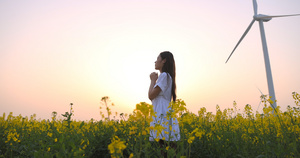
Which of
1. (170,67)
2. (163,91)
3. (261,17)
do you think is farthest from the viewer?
(261,17)

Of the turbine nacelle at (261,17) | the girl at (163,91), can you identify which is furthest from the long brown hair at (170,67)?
the turbine nacelle at (261,17)

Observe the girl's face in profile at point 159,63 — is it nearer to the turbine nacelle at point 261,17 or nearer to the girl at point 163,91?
the girl at point 163,91

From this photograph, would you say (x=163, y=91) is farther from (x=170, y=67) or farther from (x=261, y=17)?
(x=261, y=17)

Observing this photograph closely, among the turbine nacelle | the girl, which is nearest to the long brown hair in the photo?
the girl

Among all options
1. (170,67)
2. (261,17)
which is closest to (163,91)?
(170,67)

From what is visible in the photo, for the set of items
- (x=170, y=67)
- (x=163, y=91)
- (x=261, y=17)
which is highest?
(x=261, y=17)

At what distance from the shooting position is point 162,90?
3584 millimetres

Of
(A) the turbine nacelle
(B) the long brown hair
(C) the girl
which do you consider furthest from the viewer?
(A) the turbine nacelle

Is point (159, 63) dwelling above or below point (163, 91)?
above

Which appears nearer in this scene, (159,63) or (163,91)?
(163,91)

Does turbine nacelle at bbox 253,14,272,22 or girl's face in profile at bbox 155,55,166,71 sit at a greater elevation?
turbine nacelle at bbox 253,14,272,22

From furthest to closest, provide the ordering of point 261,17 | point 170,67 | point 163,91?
point 261,17
point 170,67
point 163,91

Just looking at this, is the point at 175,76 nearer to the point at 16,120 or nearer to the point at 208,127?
the point at 208,127

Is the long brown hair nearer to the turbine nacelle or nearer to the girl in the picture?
the girl
